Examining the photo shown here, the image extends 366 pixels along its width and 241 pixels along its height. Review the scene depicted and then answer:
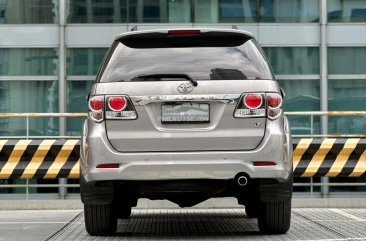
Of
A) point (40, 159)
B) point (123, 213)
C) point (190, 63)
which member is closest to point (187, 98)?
point (190, 63)

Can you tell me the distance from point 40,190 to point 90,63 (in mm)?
5588

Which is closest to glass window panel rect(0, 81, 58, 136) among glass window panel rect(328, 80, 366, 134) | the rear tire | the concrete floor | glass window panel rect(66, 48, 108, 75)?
glass window panel rect(66, 48, 108, 75)

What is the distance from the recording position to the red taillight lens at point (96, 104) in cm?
809

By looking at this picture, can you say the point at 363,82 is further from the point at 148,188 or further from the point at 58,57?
the point at 148,188

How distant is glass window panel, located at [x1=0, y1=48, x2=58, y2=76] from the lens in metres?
22.9

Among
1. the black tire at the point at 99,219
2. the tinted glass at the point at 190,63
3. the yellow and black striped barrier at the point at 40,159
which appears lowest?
the black tire at the point at 99,219

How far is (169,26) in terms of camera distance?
75.1ft

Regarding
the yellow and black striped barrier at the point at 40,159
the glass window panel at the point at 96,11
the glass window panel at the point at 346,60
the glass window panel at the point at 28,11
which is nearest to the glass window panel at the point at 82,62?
the glass window panel at the point at 96,11

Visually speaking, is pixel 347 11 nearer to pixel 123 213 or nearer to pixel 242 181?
pixel 123 213

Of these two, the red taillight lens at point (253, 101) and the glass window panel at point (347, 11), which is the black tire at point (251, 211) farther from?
the glass window panel at point (347, 11)

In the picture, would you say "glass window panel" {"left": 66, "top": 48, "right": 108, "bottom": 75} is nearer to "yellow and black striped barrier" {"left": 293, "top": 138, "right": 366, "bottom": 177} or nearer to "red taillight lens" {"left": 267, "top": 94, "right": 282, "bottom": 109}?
"yellow and black striped barrier" {"left": 293, "top": 138, "right": 366, "bottom": 177}

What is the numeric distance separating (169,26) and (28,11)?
351 centimetres

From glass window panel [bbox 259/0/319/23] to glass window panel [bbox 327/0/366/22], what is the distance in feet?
1.29

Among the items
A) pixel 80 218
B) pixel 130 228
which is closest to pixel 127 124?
pixel 130 228
